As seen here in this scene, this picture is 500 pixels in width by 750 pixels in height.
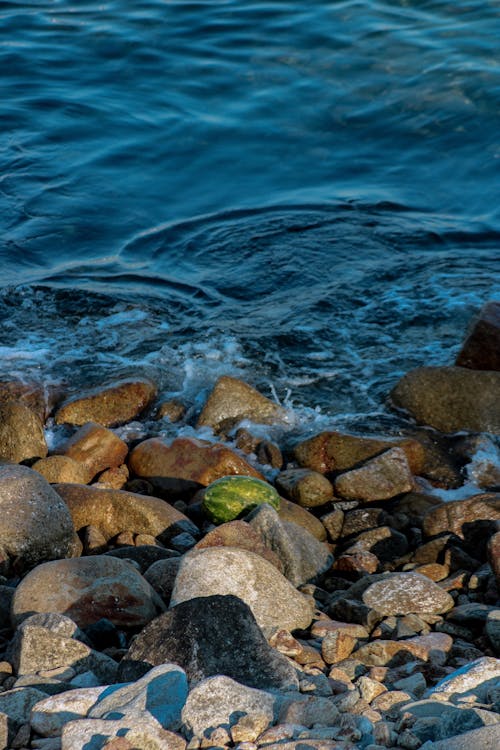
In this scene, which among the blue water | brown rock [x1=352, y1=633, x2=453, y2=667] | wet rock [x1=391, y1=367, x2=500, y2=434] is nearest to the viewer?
brown rock [x1=352, y1=633, x2=453, y2=667]

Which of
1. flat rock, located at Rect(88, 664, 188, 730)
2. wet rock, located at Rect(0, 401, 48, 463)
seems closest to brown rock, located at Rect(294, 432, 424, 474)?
wet rock, located at Rect(0, 401, 48, 463)

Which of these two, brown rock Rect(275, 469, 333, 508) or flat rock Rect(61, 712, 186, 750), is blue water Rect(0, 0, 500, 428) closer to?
brown rock Rect(275, 469, 333, 508)

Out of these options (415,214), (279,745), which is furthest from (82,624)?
(415,214)

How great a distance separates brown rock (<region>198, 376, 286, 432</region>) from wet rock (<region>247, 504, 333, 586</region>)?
1740mm

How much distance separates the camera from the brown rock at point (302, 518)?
17.5 feet

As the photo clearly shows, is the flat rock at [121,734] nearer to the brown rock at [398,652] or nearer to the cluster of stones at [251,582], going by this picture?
the cluster of stones at [251,582]

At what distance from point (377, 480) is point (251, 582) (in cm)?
201

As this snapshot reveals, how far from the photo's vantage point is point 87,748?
8.58ft

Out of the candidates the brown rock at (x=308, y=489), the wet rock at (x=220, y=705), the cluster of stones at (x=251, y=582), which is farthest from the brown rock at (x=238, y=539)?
the wet rock at (x=220, y=705)

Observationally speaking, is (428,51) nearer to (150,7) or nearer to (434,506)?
(150,7)

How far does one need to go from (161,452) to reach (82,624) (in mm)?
2080

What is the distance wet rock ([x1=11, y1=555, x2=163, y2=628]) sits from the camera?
3877mm

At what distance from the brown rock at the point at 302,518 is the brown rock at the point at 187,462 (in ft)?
1.66

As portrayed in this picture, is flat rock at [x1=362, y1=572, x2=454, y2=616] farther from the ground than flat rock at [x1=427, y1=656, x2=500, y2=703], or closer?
closer
